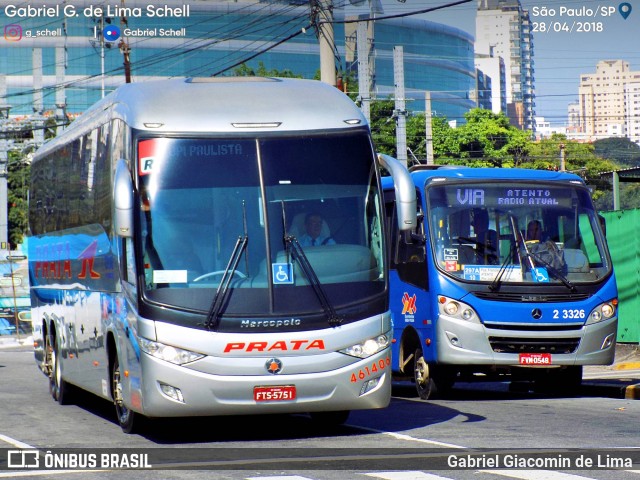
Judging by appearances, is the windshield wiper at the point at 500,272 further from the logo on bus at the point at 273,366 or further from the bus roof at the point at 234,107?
the logo on bus at the point at 273,366

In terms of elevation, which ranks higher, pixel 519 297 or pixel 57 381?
pixel 519 297

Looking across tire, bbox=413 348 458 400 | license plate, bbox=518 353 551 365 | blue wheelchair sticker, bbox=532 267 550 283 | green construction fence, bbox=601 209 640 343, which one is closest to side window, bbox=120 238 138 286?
tire, bbox=413 348 458 400

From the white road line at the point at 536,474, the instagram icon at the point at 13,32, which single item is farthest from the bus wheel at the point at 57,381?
the instagram icon at the point at 13,32

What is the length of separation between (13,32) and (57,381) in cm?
10411

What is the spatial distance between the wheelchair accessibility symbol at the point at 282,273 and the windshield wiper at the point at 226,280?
33 cm

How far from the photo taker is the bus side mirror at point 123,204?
11.4 metres

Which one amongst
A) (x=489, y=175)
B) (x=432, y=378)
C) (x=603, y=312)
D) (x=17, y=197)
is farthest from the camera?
(x=17, y=197)

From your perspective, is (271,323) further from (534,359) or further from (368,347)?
(534,359)

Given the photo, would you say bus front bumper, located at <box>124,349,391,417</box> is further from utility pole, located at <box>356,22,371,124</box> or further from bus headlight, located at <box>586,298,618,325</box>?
utility pole, located at <box>356,22,371,124</box>

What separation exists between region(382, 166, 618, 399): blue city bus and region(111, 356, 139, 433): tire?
4.61 metres

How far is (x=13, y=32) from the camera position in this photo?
4596 inches

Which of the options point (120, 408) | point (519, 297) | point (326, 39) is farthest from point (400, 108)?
point (120, 408)

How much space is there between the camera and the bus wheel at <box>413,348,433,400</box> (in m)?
17.0

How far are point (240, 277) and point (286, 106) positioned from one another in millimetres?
1856
